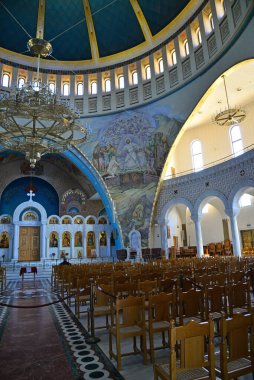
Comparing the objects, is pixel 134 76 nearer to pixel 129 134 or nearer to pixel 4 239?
pixel 129 134

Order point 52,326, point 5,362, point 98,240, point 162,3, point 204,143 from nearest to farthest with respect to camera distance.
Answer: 1. point 5,362
2. point 52,326
3. point 162,3
4. point 204,143
5. point 98,240

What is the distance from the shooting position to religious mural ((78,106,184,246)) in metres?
22.1

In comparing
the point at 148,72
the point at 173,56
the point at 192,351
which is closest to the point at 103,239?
the point at 148,72

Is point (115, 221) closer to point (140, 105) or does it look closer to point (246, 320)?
point (140, 105)

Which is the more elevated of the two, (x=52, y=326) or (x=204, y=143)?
(x=204, y=143)

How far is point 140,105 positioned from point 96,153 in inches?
210

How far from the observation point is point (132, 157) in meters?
22.9

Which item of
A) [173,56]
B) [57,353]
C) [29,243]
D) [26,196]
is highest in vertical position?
[173,56]

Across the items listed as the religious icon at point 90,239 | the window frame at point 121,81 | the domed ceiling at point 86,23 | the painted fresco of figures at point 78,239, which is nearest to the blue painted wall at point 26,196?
the painted fresco of figures at point 78,239

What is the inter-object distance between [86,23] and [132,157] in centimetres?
1173

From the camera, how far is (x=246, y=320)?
2.74 meters

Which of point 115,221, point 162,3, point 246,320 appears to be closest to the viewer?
point 246,320


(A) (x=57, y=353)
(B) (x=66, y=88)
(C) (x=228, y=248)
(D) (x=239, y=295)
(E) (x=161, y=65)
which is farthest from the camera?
(B) (x=66, y=88)

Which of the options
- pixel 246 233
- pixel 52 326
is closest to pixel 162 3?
pixel 246 233
